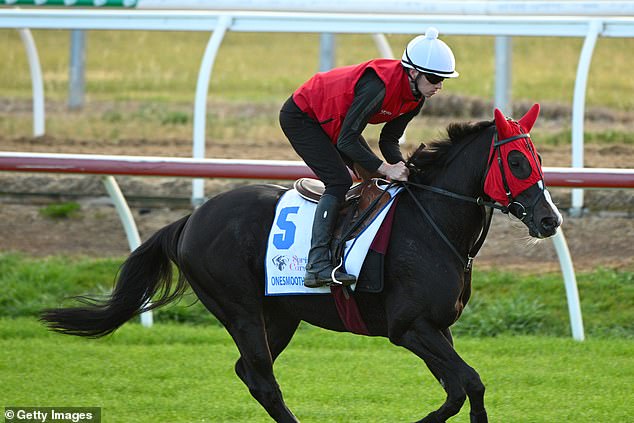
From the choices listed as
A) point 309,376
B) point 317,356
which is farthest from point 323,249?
point 317,356

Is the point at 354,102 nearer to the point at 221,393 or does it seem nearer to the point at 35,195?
the point at 221,393

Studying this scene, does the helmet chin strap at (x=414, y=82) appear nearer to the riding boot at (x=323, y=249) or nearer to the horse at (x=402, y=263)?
the horse at (x=402, y=263)

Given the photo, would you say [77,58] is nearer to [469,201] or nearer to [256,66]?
[469,201]

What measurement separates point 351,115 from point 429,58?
437 millimetres

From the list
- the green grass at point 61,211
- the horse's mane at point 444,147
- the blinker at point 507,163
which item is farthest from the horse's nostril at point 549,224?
the green grass at point 61,211

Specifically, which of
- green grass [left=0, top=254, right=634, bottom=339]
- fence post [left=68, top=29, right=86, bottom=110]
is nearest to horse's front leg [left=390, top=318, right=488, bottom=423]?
green grass [left=0, top=254, right=634, bottom=339]

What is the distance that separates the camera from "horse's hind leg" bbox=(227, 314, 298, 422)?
203 inches

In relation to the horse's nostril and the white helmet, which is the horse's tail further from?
the horse's nostril

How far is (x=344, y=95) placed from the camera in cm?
496

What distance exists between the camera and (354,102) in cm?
486

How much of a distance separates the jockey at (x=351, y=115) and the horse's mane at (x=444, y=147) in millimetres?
109

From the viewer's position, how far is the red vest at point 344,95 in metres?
4.87

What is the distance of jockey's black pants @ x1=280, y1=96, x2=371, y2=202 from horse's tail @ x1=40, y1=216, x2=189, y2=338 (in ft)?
2.73

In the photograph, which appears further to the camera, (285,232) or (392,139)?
(392,139)
